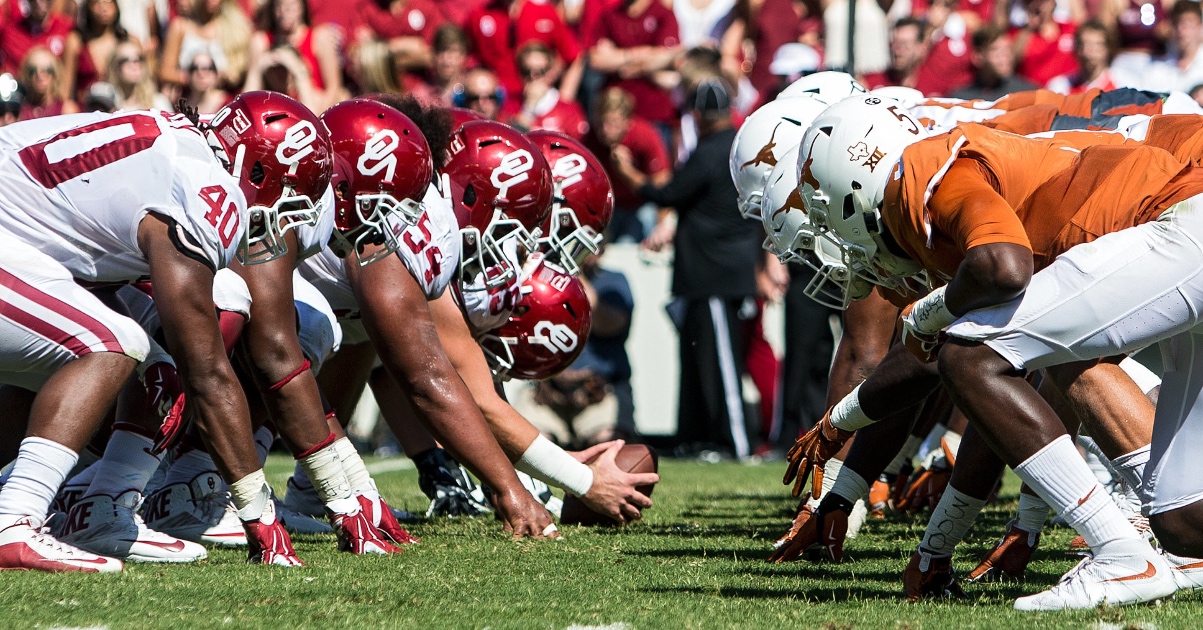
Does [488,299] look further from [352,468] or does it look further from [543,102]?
[543,102]

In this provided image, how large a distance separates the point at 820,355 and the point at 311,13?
518cm

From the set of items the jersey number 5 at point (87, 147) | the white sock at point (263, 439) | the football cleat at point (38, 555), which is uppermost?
the jersey number 5 at point (87, 147)

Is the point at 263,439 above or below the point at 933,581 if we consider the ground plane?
below

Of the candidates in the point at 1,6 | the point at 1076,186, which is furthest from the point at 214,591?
the point at 1,6

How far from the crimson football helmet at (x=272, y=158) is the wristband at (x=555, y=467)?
1.38 metres

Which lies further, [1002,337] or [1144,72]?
[1144,72]

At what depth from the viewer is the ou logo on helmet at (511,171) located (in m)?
5.53

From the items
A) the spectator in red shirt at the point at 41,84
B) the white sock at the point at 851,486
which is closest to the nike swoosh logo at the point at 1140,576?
the white sock at the point at 851,486

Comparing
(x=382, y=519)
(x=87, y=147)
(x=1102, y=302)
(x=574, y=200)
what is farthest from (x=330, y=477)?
(x=1102, y=302)

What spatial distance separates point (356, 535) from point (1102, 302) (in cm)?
254

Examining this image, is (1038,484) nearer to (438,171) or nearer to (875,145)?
(875,145)

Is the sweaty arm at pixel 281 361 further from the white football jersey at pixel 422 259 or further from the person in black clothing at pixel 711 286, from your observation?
the person in black clothing at pixel 711 286

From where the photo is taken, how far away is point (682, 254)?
9.92 m

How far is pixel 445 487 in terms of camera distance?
622 centimetres
